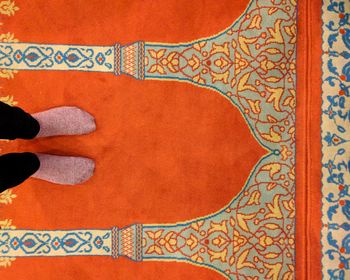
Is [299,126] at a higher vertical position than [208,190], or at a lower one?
higher

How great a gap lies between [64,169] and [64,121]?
176 mm

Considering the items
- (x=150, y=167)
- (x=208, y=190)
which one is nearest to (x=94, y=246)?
(x=150, y=167)

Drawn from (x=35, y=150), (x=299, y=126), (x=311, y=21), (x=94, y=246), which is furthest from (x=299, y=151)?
(x=35, y=150)

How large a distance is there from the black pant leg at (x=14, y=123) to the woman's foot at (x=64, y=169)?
0.15 meters

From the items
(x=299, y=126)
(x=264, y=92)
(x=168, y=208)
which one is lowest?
(x=168, y=208)

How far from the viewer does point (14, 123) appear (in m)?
1.09

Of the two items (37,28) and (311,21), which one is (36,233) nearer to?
(37,28)

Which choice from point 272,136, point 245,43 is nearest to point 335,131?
point 272,136

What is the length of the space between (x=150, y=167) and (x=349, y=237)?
0.81 metres

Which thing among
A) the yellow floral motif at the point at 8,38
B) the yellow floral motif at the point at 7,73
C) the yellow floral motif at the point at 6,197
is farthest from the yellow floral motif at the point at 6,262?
the yellow floral motif at the point at 8,38

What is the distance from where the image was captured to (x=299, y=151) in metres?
1.45

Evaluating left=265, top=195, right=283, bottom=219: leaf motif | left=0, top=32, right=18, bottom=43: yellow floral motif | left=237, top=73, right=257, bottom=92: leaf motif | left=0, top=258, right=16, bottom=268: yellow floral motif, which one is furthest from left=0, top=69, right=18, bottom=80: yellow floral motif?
left=265, top=195, right=283, bottom=219: leaf motif

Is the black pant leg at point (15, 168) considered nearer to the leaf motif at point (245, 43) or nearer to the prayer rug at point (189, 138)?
the prayer rug at point (189, 138)

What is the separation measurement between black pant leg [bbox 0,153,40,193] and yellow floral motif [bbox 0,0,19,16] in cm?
57
